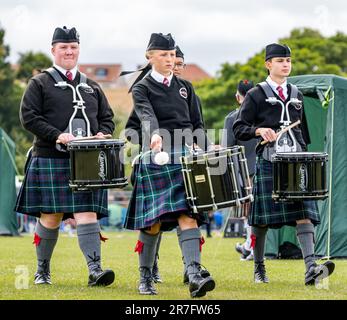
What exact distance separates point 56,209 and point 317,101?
550 centimetres

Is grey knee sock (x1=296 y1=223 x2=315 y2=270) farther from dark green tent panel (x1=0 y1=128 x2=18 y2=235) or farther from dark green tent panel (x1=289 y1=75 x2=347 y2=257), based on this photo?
dark green tent panel (x1=0 y1=128 x2=18 y2=235)

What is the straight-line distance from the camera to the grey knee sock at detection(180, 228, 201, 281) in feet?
24.0

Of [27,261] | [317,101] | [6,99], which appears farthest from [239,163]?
[6,99]

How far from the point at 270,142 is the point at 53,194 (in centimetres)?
182

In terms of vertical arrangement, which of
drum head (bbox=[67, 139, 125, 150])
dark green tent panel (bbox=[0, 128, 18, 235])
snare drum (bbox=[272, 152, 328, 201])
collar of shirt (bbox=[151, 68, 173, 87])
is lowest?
dark green tent panel (bbox=[0, 128, 18, 235])

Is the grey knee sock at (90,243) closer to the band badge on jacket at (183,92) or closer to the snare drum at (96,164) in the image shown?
the snare drum at (96,164)

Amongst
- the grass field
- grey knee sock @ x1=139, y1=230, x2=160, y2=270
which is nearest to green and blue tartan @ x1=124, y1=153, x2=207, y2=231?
grey knee sock @ x1=139, y1=230, x2=160, y2=270

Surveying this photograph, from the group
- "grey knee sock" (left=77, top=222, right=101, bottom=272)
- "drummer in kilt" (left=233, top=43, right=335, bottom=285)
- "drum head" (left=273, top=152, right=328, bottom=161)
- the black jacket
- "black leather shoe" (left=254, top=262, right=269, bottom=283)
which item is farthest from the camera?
"black leather shoe" (left=254, top=262, right=269, bottom=283)

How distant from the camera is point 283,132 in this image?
27.2ft

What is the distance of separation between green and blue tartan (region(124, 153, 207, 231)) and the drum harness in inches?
44.8

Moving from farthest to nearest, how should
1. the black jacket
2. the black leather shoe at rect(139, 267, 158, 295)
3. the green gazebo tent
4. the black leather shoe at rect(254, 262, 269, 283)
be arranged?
1. the green gazebo tent
2. the black leather shoe at rect(254, 262, 269, 283)
3. the black jacket
4. the black leather shoe at rect(139, 267, 158, 295)

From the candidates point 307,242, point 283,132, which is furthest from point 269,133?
point 307,242

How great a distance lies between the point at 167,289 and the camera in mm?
→ 8164

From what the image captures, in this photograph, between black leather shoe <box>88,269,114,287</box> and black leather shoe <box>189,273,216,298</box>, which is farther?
black leather shoe <box>88,269,114,287</box>
